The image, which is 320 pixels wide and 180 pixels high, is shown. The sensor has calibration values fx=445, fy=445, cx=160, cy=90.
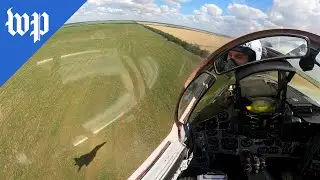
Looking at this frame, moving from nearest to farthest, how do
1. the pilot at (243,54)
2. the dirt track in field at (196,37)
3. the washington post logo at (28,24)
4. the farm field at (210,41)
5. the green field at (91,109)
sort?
the pilot at (243,54)
the farm field at (210,41)
the dirt track in field at (196,37)
the washington post logo at (28,24)
the green field at (91,109)

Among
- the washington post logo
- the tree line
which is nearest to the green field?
the tree line

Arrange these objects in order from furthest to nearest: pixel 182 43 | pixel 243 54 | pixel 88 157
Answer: pixel 88 157 → pixel 182 43 → pixel 243 54

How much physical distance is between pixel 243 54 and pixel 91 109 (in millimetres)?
1912

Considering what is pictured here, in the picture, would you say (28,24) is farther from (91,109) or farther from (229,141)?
(229,141)

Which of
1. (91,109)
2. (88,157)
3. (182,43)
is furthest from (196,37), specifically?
(88,157)

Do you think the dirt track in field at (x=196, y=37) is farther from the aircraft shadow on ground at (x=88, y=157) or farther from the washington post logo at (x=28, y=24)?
the aircraft shadow on ground at (x=88, y=157)

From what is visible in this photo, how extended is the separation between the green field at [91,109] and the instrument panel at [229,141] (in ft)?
2.77

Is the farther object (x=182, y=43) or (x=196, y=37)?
(x=182, y=43)

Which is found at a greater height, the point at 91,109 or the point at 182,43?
the point at 182,43

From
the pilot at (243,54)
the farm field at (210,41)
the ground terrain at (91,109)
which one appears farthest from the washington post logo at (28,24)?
the pilot at (243,54)

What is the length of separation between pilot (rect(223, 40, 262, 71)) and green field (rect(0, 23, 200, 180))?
130 centimetres

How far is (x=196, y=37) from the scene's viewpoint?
361cm

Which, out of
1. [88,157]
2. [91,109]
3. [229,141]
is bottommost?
[88,157]

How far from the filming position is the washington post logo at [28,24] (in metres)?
3.54
